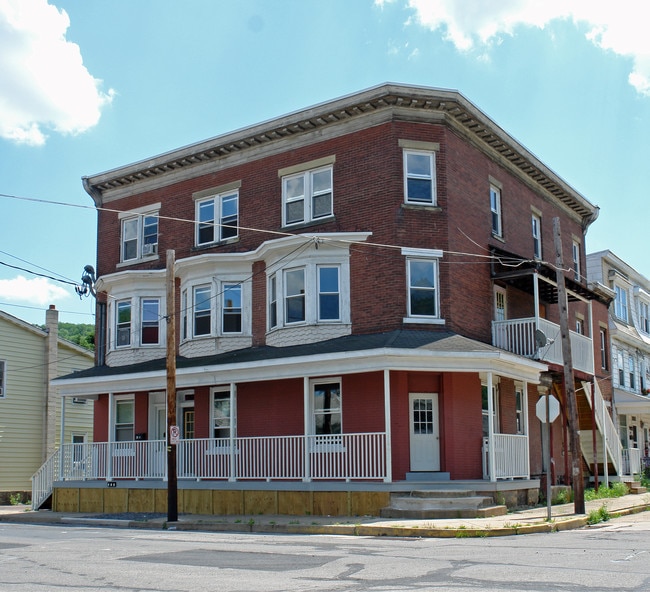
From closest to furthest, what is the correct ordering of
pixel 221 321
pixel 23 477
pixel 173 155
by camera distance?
pixel 221 321 → pixel 173 155 → pixel 23 477

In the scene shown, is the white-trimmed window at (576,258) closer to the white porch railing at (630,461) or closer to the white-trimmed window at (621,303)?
the white porch railing at (630,461)

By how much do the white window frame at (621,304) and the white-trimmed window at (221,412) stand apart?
21.7 m

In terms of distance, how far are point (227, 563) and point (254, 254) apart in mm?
14226

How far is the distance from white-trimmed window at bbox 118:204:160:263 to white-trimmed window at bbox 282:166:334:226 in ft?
17.8

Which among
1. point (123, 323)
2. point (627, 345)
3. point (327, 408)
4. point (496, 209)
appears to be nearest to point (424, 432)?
Answer: point (327, 408)

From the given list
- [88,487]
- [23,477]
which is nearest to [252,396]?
[88,487]

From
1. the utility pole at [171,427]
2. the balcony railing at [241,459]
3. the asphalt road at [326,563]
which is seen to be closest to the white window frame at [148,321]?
the balcony railing at [241,459]

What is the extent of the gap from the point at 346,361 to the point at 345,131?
7131mm

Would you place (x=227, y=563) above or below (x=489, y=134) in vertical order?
below

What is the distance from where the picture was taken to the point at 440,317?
22.9 metres

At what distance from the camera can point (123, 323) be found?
28.7 meters

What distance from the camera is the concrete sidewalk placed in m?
16.5

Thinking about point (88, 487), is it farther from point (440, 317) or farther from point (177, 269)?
point (440, 317)

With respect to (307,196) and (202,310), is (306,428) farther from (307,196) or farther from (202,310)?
(307,196)
